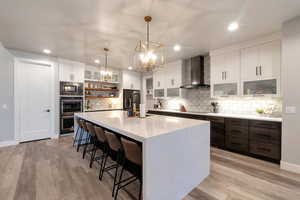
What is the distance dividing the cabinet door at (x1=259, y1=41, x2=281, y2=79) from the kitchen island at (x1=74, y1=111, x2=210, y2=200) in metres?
2.13

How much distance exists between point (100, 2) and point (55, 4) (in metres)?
0.70

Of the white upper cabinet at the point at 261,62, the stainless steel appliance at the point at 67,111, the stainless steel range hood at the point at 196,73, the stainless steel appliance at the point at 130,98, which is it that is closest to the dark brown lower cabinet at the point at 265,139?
the white upper cabinet at the point at 261,62

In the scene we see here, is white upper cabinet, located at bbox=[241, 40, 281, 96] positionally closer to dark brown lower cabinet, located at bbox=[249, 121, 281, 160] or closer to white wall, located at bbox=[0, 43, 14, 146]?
dark brown lower cabinet, located at bbox=[249, 121, 281, 160]

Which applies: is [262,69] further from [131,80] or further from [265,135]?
[131,80]

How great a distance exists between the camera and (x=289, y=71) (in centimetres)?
251

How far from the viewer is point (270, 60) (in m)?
3.03

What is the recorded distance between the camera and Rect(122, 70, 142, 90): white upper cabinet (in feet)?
20.9

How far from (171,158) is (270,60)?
10.6 ft

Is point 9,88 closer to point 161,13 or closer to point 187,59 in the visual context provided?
point 161,13

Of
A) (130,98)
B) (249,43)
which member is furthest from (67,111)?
(249,43)

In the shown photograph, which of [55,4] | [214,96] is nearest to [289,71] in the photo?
[214,96]

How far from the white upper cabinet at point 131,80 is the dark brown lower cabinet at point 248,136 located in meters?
3.89

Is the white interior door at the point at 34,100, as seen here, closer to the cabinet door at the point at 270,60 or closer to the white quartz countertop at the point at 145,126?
the white quartz countertop at the point at 145,126

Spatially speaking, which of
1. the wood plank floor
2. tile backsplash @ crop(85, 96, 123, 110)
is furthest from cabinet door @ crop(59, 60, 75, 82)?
the wood plank floor
